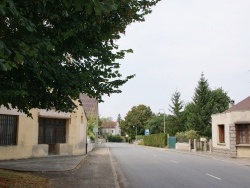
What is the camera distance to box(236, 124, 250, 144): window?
2994 cm

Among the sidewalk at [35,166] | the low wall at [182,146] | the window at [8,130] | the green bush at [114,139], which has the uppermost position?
the window at [8,130]

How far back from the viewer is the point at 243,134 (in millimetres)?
30391

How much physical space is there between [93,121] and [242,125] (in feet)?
104

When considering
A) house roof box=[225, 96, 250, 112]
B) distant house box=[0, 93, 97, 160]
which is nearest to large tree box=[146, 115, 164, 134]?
house roof box=[225, 96, 250, 112]

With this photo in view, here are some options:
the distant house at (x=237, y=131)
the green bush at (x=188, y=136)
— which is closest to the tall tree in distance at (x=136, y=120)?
the green bush at (x=188, y=136)

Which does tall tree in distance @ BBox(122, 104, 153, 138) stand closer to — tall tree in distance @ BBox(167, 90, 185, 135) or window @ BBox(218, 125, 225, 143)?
tall tree in distance @ BBox(167, 90, 185, 135)

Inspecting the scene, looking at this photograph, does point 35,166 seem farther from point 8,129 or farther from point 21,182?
point 21,182

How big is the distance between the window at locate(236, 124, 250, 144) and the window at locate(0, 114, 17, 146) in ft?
59.9

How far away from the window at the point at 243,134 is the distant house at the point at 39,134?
43.3 feet

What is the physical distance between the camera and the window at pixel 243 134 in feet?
98.2

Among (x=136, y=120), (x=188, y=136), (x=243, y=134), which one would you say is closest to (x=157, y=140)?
(x=188, y=136)

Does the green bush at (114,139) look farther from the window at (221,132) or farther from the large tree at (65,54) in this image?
the large tree at (65,54)

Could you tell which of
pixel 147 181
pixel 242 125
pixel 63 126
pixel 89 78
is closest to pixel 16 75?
pixel 89 78

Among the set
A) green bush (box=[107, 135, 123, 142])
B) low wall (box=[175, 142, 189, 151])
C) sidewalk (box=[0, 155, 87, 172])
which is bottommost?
green bush (box=[107, 135, 123, 142])
